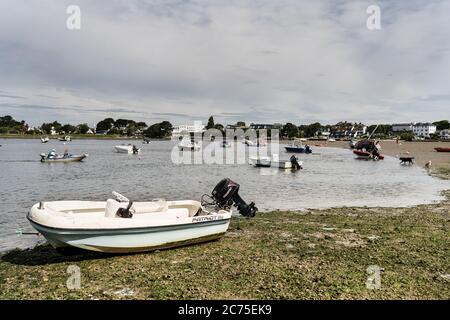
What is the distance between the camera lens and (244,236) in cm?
1653

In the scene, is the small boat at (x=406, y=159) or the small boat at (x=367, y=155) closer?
the small boat at (x=406, y=159)

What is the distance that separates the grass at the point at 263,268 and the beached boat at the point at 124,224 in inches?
21.5

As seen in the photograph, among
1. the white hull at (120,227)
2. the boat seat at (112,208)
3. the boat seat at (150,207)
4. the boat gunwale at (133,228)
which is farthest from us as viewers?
the boat seat at (150,207)

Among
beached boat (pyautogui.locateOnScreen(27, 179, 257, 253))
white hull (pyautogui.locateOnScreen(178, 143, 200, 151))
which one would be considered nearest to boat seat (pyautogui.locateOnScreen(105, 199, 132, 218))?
beached boat (pyautogui.locateOnScreen(27, 179, 257, 253))

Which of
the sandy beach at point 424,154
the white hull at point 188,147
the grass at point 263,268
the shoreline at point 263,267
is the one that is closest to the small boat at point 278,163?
the sandy beach at point 424,154

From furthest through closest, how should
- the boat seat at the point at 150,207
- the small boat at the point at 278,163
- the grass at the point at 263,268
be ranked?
the small boat at the point at 278,163 → the boat seat at the point at 150,207 → the grass at the point at 263,268

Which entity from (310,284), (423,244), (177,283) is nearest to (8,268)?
(177,283)

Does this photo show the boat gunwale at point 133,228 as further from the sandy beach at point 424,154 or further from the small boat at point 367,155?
the small boat at point 367,155

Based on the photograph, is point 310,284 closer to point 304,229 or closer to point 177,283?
point 177,283

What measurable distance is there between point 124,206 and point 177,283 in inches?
179

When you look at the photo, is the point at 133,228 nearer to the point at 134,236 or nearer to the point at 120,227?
Result: the point at 134,236

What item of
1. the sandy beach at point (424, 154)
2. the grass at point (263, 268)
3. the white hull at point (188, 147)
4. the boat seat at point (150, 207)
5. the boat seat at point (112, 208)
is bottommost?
the grass at point (263, 268)

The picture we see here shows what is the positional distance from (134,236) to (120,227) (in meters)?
0.63

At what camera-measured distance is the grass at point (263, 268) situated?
1008cm
